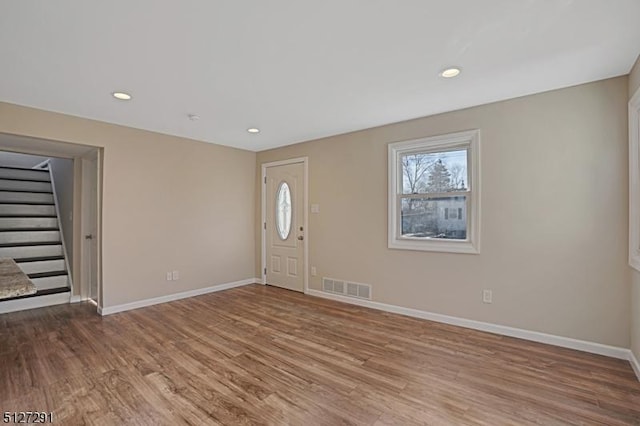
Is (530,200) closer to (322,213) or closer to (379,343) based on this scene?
(379,343)

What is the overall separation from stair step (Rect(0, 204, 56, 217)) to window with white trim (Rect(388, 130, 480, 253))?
614cm

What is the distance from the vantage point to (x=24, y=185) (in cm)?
593

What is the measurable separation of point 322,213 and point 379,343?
7.16 feet

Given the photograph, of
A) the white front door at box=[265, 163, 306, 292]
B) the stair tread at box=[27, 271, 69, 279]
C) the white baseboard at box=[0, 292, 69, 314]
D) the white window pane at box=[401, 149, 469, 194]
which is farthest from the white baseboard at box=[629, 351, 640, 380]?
the stair tread at box=[27, 271, 69, 279]

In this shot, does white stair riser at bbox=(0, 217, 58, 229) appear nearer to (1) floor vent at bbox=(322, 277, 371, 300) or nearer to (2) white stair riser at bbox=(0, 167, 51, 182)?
(2) white stair riser at bbox=(0, 167, 51, 182)

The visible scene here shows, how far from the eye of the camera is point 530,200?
300cm

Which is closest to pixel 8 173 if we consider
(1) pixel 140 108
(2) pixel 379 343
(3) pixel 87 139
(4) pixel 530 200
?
(3) pixel 87 139

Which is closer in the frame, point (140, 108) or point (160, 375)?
point (160, 375)

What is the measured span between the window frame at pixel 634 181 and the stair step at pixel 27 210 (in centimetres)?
802

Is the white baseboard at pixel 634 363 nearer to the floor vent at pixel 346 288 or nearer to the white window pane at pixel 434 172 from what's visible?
the white window pane at pixel 434 172

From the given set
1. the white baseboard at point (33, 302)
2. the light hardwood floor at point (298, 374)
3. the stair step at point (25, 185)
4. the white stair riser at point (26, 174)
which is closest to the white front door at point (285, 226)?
the light hardwood floor at point (298, 374)

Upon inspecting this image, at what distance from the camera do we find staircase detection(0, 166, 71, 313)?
443 cm

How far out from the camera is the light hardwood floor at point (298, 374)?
6.37ft

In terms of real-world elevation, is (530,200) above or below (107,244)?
above
